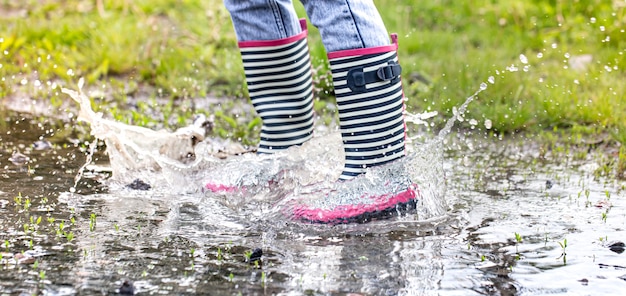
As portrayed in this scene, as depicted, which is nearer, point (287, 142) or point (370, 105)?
point (370, 105)

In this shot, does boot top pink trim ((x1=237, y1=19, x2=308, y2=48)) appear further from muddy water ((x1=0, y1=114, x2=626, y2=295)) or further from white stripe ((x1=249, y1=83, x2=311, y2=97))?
muddy water ((x1=0, y1=114, x2=626, y2=295))

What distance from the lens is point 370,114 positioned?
2699 mm

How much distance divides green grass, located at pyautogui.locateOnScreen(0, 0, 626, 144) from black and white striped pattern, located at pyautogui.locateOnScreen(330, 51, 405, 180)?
146 cm

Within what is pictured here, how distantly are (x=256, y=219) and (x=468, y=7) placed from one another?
4.63 meters

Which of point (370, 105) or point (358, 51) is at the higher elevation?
point (358, 51)

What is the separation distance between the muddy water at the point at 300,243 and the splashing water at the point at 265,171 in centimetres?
6

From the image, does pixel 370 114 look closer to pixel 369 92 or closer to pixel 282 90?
pixel 369 92

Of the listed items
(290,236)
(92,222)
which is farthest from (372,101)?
(92,222)

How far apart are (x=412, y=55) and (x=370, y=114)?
3335 mm

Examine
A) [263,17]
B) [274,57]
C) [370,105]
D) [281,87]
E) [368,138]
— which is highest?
[263,17]

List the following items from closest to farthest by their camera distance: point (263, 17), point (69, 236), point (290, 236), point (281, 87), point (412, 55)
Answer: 1. point (69, 236)
2. point (290, 236)
3. point (263, 17)
4. point (281, 87)
5. point (412, 55)

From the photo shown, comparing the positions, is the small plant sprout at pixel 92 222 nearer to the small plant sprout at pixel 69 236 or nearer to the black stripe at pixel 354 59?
the small plant sprout at pixel 69 236


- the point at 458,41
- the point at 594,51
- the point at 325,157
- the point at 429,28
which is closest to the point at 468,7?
the point at 429,28

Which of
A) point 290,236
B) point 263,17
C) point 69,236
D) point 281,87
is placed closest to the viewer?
point 69,236
